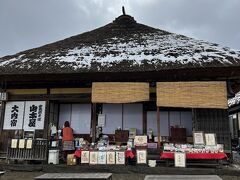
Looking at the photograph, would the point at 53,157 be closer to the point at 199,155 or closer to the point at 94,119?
the point at 94,119

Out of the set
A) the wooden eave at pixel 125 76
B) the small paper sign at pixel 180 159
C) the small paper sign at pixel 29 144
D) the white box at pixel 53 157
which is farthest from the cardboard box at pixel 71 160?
the small paper sign at pixel 180 159

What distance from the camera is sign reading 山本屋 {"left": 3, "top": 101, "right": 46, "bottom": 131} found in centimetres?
1030

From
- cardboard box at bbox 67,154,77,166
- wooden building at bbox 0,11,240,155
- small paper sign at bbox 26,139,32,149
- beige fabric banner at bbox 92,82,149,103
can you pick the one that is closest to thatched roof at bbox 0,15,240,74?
wooden building at bbox 0,11,240,155

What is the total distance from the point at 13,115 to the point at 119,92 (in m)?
4.22

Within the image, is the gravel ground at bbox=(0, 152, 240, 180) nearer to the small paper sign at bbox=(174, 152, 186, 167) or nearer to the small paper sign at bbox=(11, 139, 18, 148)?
the small paper sign at bbox=(174, 152, 186, 167)

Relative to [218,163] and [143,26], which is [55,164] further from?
[143,26]

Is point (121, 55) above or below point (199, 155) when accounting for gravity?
above

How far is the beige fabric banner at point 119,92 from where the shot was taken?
9195 mm

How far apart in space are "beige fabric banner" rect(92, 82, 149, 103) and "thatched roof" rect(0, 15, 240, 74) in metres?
0.71

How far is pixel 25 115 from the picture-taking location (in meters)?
10.4

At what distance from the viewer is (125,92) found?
30.5 feet

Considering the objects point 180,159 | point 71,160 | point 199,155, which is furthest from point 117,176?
point 199,155

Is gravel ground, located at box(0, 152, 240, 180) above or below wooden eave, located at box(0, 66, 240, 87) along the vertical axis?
below

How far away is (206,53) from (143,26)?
5403 mm
